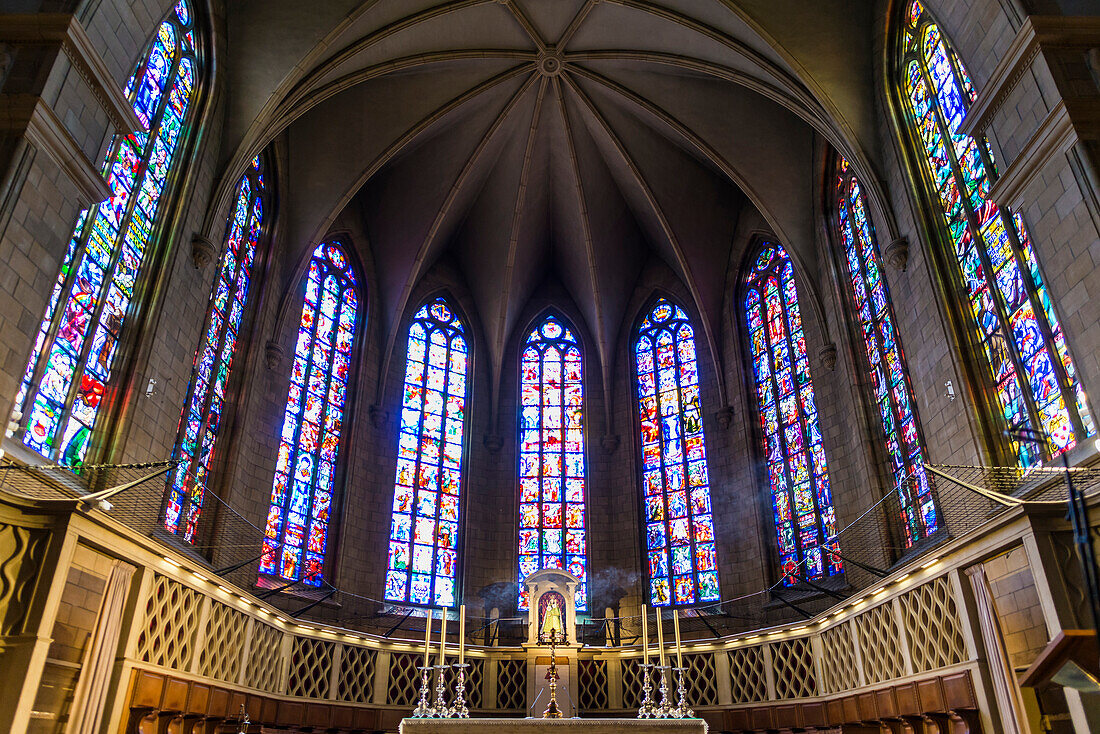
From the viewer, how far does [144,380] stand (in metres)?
12.2

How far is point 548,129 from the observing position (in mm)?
21375

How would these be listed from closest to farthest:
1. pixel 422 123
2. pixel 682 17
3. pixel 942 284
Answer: pixel 942 284 < pixel 682 17 < pixel 422 123

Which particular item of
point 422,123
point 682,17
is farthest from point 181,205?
point 682,17

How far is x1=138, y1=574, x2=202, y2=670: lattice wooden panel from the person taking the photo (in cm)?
1139

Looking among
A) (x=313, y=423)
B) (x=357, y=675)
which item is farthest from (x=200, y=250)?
(x=357, y=675)

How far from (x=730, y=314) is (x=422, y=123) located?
8972 millimetres

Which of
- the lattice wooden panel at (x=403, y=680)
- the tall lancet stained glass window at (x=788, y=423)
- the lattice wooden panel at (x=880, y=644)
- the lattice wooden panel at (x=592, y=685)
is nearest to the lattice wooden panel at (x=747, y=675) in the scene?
the tall lancet stained glass window at (x=788, y=423)

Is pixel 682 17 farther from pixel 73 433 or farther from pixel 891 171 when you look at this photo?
pixel 73 433

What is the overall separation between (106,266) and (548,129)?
40.4 feet

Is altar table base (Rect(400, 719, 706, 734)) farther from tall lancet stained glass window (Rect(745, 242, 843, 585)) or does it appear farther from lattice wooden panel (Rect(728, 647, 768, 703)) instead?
tall lancet stained glass window (Rect(745, 242, 843, 585))

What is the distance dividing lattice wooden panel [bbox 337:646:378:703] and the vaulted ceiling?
764 cm

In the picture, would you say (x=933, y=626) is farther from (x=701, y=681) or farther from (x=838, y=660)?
(x=701, y=681)

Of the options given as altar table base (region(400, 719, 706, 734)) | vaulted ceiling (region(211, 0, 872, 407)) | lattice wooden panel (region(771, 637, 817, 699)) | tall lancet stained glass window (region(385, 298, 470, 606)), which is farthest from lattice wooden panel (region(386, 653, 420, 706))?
altar table base (region(400, 719, 706, 734))

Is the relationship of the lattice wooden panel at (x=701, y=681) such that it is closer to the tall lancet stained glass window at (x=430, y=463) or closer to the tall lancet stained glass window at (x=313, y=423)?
the tall lancet stained glass window at (x=430, y=463)
